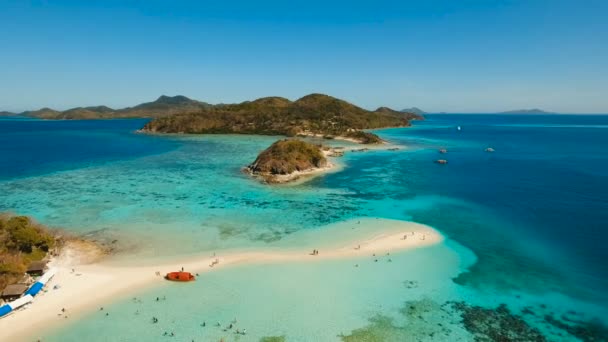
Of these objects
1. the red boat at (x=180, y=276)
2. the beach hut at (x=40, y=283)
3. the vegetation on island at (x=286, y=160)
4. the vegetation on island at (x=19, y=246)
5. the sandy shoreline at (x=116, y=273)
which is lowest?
the sandy shoreline at (x=116, y=273)

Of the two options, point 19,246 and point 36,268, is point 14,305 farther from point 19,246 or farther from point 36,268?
point 19,246

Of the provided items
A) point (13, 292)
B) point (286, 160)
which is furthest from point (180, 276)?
point (286, 160)

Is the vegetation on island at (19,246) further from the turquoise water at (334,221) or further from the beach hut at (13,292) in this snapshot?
the turquoise water at (334,221)

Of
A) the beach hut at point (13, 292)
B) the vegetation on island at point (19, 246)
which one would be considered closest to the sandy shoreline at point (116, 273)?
the beach hut at point (13, 292)

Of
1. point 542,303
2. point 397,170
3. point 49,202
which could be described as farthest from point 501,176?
point 49,202

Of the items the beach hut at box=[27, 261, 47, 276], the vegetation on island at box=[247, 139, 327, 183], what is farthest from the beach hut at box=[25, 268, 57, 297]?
the vegetation on island at box=[247, 139, 327, 183]

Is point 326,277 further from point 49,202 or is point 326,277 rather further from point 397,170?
point 397,170
